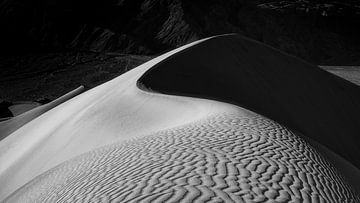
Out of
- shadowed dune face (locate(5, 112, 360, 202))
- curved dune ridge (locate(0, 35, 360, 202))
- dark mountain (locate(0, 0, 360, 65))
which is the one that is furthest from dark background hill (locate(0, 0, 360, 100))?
shadowed dune face (locate(5, 112, 360, 202))

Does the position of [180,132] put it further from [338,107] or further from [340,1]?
[340,1]

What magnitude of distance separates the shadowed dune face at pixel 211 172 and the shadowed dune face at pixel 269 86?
13.0 feet

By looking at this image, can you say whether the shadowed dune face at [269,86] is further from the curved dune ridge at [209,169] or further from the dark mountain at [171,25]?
the dark mountain at [171,25]

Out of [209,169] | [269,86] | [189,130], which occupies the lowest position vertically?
[269,86]

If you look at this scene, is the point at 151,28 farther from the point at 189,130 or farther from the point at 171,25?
the point at 189,130

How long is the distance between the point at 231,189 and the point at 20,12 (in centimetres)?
4007

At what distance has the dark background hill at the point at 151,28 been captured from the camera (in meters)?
35.5

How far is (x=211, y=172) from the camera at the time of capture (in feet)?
6.64

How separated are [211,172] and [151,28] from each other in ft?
126

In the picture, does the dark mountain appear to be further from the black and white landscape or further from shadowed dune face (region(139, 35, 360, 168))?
shadowed dune face (region(139, 35, 360, 168))

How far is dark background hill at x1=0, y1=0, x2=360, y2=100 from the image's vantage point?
116 ft

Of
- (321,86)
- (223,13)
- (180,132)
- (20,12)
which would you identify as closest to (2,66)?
(20,12)

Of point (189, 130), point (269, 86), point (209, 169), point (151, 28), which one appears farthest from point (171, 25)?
point (209, 169)

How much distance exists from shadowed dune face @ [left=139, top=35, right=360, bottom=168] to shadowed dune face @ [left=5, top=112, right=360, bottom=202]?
3966mm
